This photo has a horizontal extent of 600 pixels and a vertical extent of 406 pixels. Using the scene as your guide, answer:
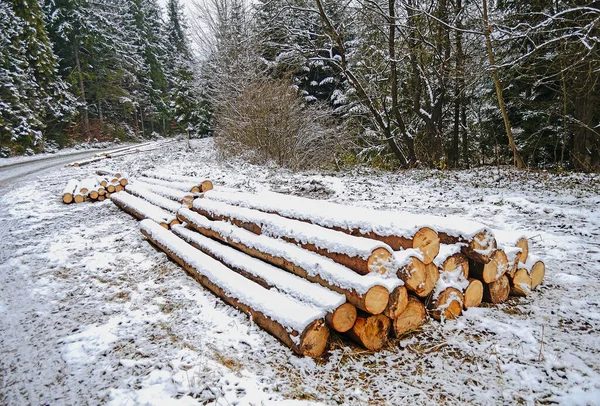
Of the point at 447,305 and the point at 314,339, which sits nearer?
the point at 314,339

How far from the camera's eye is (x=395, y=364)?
8.67ft

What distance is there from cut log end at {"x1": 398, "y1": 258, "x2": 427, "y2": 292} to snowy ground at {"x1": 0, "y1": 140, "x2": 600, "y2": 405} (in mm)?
458

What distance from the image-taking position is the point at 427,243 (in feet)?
10.1

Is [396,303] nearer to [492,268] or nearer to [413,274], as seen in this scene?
[413,274]

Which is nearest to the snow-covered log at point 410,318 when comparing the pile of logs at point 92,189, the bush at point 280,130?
the pile of logs at point 92,189

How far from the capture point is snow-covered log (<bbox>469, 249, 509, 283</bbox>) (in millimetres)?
3191

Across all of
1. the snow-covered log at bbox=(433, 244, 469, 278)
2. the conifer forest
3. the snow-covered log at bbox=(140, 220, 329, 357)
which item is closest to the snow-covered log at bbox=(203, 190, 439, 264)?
the snow-covered log at bbox=(433, 244, 469, 278)

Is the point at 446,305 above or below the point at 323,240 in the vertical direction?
below

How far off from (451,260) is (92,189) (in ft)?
31.6

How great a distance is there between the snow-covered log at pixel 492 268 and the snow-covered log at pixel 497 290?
8 cm

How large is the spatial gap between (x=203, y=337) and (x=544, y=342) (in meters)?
2.97

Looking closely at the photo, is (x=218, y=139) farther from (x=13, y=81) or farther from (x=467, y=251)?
(x=467, y=251)

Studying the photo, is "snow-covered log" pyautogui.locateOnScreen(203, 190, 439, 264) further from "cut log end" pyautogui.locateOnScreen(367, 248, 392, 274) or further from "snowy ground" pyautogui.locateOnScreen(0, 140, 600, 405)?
"snowy ground" pyautogui.locateOnScreen(0, 140, 600, 405)

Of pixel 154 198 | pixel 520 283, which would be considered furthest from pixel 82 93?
pixel 520 283
